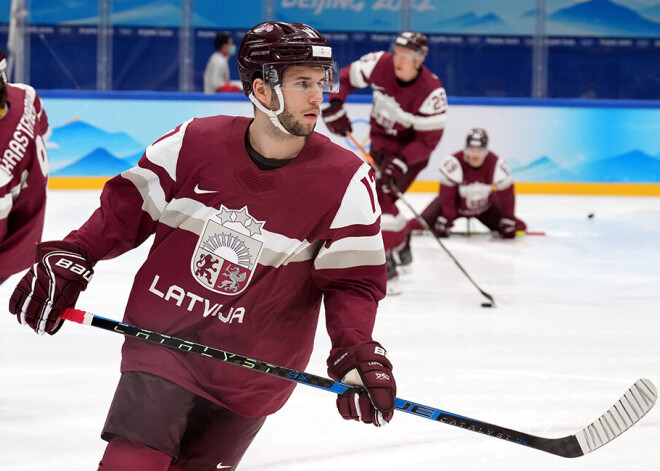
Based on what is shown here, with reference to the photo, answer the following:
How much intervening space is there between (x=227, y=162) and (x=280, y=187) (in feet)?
0.34

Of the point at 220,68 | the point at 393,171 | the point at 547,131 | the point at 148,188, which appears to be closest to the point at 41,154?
the point at 148,188

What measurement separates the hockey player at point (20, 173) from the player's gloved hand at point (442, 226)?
4361 millimetres

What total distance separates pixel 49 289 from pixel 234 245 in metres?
0.32

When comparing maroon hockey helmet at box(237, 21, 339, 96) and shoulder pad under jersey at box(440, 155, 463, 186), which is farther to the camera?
shoulder pad under jersey at box(440, 155, 463, 186)

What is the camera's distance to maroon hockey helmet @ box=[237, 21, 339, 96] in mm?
1817

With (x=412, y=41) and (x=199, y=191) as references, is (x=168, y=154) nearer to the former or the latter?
(x=199, y=191)

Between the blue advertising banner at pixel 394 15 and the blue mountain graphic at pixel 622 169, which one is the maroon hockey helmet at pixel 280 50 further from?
the blue advertising banner at pixel 394 15

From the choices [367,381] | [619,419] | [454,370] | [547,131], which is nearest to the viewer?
[367,381]

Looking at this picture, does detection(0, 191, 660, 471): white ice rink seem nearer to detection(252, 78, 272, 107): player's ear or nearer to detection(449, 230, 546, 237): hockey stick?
detection(449, 230, 546, 237): hockey stick

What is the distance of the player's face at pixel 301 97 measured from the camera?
6.00ft

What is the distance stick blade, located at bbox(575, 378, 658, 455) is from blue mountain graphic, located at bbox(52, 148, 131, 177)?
667 cm

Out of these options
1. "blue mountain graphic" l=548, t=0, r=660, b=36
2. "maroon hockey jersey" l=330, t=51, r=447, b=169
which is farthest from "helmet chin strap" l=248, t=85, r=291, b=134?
"blue mountain graphic" l=548, t=0, r=660, b=36

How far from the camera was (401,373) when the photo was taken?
3562mm

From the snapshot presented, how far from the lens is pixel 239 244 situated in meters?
1.83
